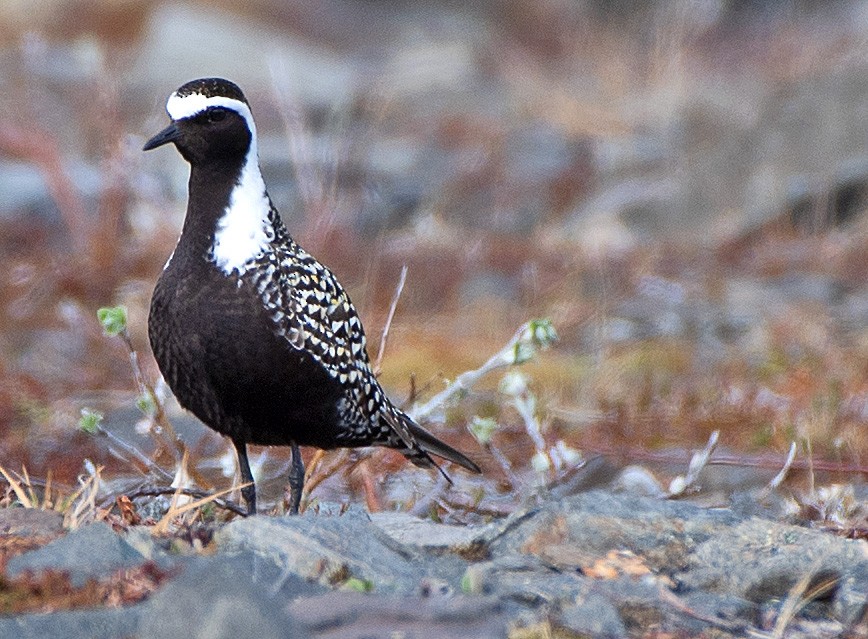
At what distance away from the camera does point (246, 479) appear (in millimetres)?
5484

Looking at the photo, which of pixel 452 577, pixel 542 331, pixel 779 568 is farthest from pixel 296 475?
pixel 779 568

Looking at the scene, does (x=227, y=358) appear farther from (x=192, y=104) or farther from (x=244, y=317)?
(x=192, y=104)

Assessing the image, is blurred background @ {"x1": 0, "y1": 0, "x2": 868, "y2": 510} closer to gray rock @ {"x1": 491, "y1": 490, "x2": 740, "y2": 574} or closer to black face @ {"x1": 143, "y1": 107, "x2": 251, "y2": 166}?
black face @ {"x1": 143, "y1": 107, "x2": 251, "y2": 166}

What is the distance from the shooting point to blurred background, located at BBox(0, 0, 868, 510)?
9.25m

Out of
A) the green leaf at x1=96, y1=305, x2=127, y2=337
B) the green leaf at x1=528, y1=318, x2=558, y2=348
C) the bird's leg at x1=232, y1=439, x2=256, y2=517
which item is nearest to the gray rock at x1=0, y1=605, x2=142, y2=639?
the bird's leg at x1=232, y1=439, x2=256, y2=517

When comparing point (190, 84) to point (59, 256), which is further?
point (59, 256)

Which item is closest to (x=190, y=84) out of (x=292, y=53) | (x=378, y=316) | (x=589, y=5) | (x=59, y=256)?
(x=378, y=316)

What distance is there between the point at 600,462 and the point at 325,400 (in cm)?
317

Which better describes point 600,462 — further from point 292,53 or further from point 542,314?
point 292,53

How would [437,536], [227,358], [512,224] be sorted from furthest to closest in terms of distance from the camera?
[512,224]
[227,358]
[437,536]

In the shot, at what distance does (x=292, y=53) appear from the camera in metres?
26.9

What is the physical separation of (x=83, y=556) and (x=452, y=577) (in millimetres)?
1012

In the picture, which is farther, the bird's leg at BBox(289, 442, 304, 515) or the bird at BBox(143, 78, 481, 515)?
the bird's leg at BBox(289, 442, 304, 515)

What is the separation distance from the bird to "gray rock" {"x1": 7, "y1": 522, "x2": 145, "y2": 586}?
49.6 inches
